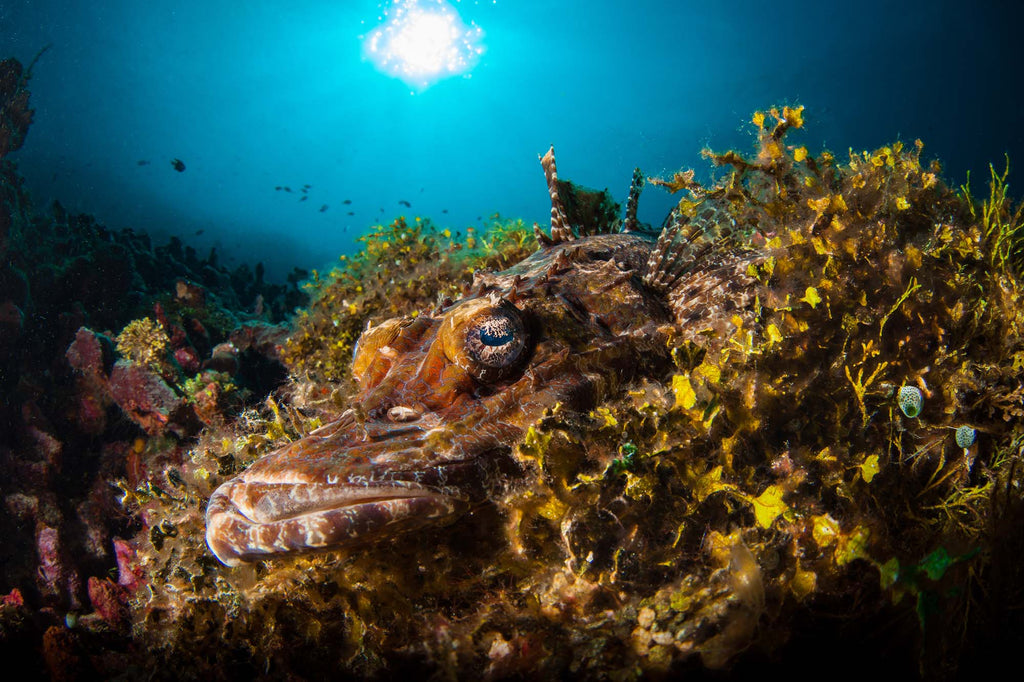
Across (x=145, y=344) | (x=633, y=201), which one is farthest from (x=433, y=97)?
(x=633, y=201)

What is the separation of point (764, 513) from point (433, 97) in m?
150

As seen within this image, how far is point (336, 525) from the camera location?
2.08 metres

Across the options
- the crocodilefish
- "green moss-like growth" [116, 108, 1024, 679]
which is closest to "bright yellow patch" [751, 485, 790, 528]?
"green moss-like growth" [116, 108, 1024, 679]

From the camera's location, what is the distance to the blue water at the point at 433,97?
59.8m

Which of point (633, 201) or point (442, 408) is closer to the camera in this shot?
point (442, 408)

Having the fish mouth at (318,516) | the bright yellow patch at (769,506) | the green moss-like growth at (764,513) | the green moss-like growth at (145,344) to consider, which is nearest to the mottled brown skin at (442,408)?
the fish mouth at (318,516)

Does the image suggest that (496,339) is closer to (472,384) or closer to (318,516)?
(472,384)

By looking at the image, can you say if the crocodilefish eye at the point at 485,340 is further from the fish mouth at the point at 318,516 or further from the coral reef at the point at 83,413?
the coral reef at the point at 83,413

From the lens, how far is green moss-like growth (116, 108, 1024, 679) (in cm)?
203

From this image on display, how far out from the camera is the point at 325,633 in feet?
8.73

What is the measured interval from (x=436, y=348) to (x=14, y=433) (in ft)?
32.2

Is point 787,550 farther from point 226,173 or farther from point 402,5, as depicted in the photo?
point 226,173

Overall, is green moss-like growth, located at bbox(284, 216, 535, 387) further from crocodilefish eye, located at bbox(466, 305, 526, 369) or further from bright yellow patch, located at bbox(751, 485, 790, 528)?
bright yellow patch, located at bbox(751, 485, 790, 528)

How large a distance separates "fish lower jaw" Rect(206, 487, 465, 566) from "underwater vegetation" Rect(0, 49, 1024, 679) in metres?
0.24
